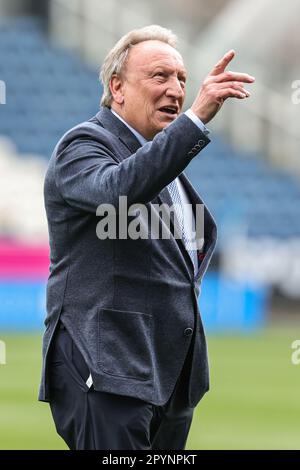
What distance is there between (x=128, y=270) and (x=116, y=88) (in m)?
0.63

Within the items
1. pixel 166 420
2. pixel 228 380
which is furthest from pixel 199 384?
pixel 228 380

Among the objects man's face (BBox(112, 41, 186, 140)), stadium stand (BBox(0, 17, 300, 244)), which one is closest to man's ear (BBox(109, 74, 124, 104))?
man's face (BBox(112, 41, 186, 140))

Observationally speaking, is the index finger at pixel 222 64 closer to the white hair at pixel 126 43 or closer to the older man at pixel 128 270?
the older man at pixel 128 270

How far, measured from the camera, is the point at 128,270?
11.3 feet

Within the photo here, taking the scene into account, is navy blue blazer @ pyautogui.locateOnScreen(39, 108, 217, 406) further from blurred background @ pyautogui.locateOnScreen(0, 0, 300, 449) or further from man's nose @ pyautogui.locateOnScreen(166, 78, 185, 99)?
blurred background @ pyautogui.locateOnScreen(0, 0, 300, 449)

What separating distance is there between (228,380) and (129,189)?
A: 744 cm

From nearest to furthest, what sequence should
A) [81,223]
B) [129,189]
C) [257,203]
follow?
1. [129,189]
2. [81,223]
3. [257,203]

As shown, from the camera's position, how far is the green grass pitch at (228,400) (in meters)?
7.21

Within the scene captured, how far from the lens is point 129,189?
10.7 ft

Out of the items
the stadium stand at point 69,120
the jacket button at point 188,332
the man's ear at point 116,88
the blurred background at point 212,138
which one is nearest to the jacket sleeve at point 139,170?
the man's ear at point 116,88

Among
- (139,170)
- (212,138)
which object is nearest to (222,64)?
(139,170)

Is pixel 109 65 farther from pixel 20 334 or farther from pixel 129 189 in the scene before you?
pixel 20 334

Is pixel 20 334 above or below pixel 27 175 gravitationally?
below

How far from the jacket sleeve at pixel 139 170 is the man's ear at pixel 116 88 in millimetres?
354
